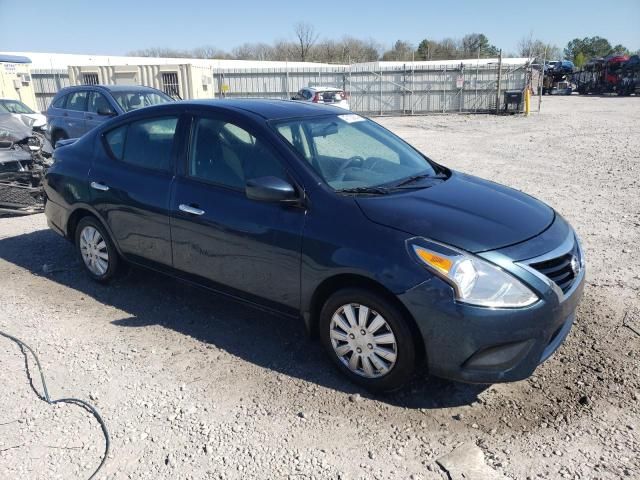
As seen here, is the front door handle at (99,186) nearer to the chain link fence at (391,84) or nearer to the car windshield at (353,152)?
the car windshield at (353,152)

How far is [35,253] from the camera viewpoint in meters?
5.95

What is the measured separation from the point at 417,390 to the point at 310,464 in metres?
0.93

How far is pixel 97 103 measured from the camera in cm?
1121

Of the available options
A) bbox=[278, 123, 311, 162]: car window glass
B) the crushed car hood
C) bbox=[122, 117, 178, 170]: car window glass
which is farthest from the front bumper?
the crushed car hood

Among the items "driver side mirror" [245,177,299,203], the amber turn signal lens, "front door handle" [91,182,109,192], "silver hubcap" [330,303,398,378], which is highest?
"driver side mirror" [245,177,299,203]

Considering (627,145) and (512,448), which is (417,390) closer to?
(512,448)

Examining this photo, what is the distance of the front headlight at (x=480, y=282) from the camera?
9.27 ft

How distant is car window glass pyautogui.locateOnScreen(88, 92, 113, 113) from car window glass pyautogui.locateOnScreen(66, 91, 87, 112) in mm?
198

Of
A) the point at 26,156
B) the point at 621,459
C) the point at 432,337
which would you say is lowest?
the point at 621,459

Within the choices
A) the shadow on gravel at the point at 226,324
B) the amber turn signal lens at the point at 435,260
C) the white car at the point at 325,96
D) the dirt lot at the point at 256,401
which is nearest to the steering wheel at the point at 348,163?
the amber turn signal lens at the point at 435,260

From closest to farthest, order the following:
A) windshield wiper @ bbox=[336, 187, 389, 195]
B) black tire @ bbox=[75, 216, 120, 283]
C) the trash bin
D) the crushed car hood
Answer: windshield wiper @ bbox=[336, 187, 389, 195], black tire @ bbox=[75, 216, 120, 283], the crushed car hood, the trash bin

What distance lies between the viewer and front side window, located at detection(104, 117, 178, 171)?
4.24 metres

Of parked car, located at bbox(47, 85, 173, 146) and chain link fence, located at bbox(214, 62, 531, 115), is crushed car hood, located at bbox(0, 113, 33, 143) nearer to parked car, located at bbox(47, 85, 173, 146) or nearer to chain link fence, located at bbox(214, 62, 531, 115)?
parked car, located at bbox(47, 85, 173, 146)

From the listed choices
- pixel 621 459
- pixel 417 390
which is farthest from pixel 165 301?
pixel 621 459
